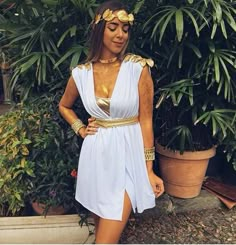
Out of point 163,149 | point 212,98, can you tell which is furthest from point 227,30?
point 163,149

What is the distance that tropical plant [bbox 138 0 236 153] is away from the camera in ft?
7.10

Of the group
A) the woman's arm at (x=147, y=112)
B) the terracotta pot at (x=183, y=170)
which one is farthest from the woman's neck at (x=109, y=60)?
the terracotta pot at (x=183, y=170)

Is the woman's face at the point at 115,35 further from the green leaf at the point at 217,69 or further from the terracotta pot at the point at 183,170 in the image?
the terracotta pot at the point at 183,170

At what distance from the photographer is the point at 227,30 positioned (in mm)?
2334

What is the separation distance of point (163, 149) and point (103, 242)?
109cm

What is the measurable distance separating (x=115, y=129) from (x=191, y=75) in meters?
0.96

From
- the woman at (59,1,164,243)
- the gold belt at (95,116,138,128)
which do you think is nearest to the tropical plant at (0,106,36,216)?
the woman at (59,1,164,243)

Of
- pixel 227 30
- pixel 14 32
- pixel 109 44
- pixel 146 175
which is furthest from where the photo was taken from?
pixel 14 32

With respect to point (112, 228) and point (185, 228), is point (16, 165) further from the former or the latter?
point (185, 228)

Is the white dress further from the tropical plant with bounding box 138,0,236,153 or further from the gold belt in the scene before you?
the tropical plant with bounding box 138,0,236,153

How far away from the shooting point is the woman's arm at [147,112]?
5.41 feet

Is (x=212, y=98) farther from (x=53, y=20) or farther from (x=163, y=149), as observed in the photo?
(x=53, y=20)

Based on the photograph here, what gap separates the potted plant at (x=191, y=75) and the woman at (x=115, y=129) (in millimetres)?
543

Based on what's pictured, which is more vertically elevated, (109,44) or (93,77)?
(109,44)
